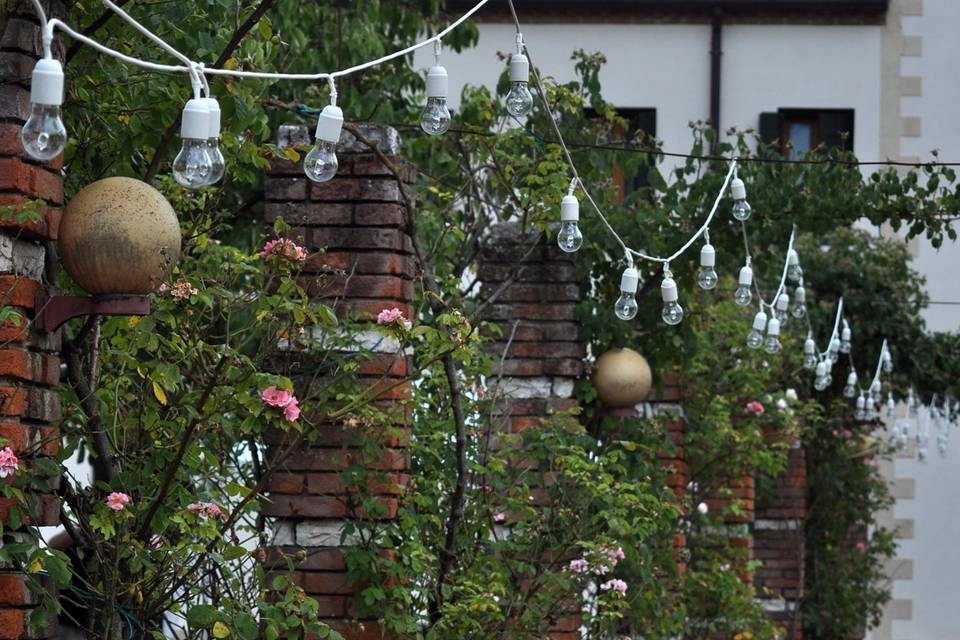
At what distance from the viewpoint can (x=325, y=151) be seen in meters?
4.02

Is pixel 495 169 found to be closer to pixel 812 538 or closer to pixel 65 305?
pixel 65 305

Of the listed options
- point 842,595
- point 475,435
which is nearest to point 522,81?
point 475,435

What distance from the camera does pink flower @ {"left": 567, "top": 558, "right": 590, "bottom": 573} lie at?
7.14 metres

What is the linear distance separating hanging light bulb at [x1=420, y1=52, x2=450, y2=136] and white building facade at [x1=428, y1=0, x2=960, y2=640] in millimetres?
14275

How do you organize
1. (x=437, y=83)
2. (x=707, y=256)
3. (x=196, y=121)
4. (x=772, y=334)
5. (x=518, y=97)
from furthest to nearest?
(x=772, y=334)
(x=707, y=256)
(x=518, y=97)
(x=437, y=83)
(x=196, y=121)

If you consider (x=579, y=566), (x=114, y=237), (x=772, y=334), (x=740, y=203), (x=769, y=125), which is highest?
(x=769, y=125)

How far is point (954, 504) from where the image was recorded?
62.5ft

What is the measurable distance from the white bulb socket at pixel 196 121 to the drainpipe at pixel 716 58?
15.6 meters

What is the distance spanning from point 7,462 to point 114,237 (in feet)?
1.92

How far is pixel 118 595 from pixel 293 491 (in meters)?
1.20

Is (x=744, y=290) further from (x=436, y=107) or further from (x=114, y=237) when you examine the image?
(x=114, y=237)

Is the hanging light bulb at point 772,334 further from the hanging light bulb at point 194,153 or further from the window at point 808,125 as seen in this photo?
the window at point 808,125

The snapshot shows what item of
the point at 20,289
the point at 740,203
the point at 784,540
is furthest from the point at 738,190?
the point at 784,540

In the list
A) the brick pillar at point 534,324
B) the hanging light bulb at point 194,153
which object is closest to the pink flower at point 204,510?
the hanging light bulb at point 194,153
